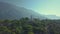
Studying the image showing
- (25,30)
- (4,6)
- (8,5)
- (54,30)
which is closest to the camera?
(25,30)

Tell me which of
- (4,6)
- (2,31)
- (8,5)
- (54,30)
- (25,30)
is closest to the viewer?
(2,31)

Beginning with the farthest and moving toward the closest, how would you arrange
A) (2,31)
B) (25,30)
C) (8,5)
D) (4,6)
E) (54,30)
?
(8,5) < (4,6) < (54,30) < (25,30) < (2,31)

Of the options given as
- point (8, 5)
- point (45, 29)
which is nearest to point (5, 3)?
point (8, 5)

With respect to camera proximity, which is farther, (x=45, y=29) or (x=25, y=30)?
(x=45, y=29)

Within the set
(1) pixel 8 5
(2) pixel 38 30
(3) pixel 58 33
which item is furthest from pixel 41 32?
(1) pixel 8 5

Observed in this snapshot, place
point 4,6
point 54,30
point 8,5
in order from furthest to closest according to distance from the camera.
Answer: point 8,5
point 4,6
point 54,30

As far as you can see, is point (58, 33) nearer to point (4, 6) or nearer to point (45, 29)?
point (45, 29)

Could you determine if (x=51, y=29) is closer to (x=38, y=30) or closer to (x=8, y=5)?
(x=38, y=30)

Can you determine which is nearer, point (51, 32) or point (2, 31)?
point (2, 31)
